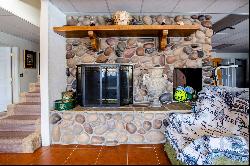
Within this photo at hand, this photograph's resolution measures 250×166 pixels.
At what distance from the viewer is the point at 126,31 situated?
3346mm

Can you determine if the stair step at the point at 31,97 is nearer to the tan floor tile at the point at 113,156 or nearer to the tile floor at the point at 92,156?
the tile floor at the point at 92,156

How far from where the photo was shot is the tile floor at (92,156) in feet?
8.26

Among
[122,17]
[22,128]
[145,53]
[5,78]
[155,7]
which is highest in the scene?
[155,7]

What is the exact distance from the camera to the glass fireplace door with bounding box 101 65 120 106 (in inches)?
131

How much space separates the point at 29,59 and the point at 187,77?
4.65 metres

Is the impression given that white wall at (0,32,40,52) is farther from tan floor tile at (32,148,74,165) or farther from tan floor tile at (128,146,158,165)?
tan floor tile at (128,146,158,165)

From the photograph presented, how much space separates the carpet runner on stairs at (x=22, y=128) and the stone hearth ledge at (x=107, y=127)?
287mm

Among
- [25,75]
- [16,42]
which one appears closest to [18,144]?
[16,42]

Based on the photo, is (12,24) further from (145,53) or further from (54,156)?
(54,156)

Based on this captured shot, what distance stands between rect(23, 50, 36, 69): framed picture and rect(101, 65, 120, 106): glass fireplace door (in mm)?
3943

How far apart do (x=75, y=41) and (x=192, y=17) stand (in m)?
1.75

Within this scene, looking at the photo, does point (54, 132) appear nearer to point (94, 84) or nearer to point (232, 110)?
point (94, 84)

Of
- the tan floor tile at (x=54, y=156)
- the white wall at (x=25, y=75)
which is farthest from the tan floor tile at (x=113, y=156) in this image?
the white wall at (x=25, y=75)

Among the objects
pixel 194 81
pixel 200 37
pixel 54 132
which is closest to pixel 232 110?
pixel 194 81
